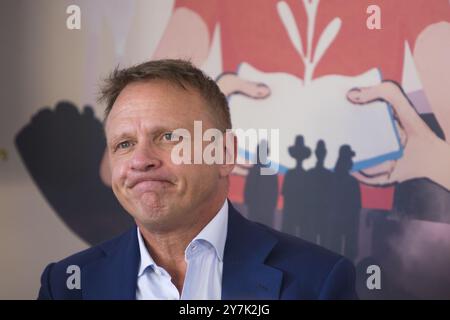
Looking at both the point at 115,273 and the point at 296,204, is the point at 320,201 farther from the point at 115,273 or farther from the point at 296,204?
the point at 115,273

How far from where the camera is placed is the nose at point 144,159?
952 mm

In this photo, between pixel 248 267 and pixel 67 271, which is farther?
pixel 67 271

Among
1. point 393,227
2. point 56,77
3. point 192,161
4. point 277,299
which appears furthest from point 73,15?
point 393,227

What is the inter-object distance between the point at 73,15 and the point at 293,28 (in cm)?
64

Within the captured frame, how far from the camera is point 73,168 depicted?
4.88ft

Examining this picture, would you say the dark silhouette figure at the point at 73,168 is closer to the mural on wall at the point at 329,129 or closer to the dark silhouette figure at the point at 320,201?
the mural on wall at the point at 329,129

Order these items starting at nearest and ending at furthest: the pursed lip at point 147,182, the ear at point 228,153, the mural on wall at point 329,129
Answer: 1. the pursed lip at point 147,182
2. the ear at point 228,153
3. the mural on wall at point 329,129

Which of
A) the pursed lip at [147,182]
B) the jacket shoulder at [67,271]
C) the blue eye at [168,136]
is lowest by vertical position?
the jacket shoulder at [67,271]

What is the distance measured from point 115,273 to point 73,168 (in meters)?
0.54

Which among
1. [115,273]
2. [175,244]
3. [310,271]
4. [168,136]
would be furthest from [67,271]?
[310,271]

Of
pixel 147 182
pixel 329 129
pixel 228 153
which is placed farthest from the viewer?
pixel 329 129

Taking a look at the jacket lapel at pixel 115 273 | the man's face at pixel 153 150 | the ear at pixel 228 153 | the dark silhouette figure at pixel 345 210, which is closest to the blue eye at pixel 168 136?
the man's face at pixel 153 150

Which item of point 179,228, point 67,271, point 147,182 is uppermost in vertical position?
point 147,182

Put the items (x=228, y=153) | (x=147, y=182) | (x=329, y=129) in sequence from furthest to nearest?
(x=329, y=129), (x=228, y=153), (x=147, y=182)
